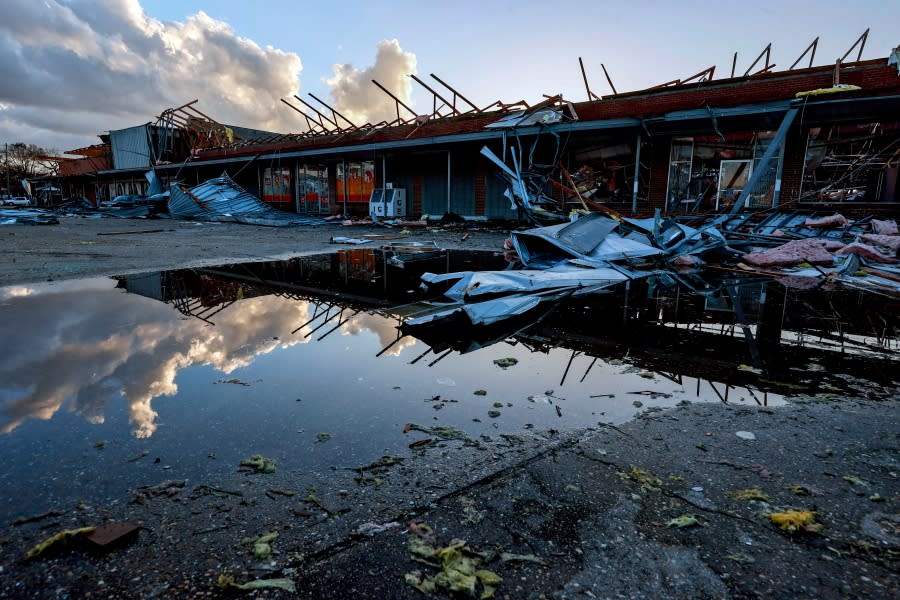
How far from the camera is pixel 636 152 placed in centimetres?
1439

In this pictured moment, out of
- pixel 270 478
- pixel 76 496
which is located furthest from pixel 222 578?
pixel 76 496

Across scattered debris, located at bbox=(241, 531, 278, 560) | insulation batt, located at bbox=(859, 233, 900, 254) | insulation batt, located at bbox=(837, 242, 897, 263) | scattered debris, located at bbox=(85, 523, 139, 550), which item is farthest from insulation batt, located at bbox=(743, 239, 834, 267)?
scattered debris, located at bbox=(85, 523, 139, 550)

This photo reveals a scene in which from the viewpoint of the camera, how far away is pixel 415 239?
1395 cm

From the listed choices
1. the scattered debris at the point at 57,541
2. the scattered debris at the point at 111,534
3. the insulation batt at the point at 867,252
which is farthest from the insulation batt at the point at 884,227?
the scattered debris at the point at 57,541

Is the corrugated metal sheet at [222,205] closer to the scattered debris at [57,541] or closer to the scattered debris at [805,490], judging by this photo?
the scattered debris at [57,541]

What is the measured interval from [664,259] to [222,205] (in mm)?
18405

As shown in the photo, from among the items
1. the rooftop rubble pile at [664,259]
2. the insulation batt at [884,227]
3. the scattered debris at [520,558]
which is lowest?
the scattered debris at [520,558]

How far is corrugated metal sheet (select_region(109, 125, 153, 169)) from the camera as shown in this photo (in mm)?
30875

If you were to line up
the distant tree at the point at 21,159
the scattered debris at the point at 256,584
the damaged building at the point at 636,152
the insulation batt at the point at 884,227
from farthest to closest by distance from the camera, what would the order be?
1. the distant tree at the point at 21,159
2. the damaged building at the point at 636,152
3. the insulation batt at the point at 884,227
4. the scattered debris at the point at 256,584

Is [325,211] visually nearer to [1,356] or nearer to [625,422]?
[1,356]

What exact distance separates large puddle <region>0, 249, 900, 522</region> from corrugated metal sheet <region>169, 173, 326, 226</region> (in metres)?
14.6

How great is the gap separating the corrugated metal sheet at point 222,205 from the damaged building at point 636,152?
2.94m

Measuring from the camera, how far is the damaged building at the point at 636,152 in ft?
39.6

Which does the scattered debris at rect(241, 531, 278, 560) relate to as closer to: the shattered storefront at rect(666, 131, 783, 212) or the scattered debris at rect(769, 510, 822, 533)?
the scattered debris at rect(769, 510, 822, 533)
